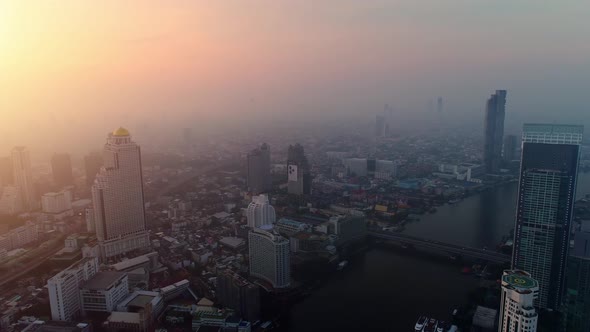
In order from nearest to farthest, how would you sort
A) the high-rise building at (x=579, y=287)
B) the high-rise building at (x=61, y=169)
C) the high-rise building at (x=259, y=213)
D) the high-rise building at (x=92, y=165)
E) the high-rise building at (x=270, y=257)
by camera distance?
the high-rise building at (x=579, y=287), the high-rise building at (x=270, y=257), the high-rise building at (x=259, y=213), the high-rise building at (x=92, y=165), the high-rise building at (x=61, y=169)

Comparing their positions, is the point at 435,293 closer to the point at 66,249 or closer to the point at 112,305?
the point at 112,305

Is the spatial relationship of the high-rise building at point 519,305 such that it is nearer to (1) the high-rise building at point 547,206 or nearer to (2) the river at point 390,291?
(2) the river at point 390,291

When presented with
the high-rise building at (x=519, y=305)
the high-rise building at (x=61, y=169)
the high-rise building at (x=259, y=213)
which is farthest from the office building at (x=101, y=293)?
the high-rise building at (x=61, y=169)

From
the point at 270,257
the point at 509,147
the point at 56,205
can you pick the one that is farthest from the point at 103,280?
the point at 509,147

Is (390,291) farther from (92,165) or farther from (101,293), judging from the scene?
(92,165)

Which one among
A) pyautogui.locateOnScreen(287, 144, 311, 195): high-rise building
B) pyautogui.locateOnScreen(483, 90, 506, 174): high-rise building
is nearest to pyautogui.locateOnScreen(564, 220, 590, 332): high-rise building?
pyautogui.locateOnScreen(287, 144, 311, 195): high-rise building

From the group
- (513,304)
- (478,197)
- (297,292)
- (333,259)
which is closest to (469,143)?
(478,197)

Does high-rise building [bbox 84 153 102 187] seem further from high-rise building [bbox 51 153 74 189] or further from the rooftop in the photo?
the rooftop
